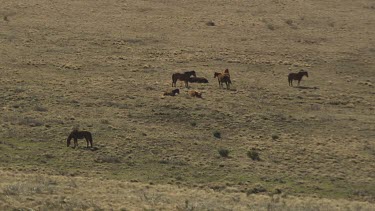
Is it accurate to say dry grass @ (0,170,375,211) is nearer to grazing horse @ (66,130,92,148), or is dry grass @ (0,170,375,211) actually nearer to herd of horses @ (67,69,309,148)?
grazing horse @ (66,130,92,148)

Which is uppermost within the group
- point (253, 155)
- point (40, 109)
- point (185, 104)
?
point (185, 104)

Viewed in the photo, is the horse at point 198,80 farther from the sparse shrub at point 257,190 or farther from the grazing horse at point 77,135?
the sparse shrub at point 257,190

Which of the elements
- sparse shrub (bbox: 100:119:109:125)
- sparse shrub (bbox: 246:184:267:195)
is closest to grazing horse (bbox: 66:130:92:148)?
sparse shrub (bbox: 100:119:109:125)

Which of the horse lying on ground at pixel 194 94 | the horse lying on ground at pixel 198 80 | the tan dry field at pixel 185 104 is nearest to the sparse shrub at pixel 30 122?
the tan dry field at pixel 185 104

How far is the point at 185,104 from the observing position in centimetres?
4066

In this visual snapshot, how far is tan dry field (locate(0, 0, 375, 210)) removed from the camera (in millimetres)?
30266

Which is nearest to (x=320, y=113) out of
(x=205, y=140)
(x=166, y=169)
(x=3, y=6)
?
(x=205, y=140)

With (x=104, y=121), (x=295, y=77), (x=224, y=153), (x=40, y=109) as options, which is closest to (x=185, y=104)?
(x=104, y=121)

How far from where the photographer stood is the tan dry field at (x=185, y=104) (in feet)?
99.3

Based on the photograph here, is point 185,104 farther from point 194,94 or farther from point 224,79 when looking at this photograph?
point 224,79

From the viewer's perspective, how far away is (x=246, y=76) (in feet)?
166

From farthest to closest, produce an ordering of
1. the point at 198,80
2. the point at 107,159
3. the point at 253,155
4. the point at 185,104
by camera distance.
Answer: the point at 198,80 < the point at 185,104 < the point at 253,155 < the point at 107,159

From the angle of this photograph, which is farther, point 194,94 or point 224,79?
point 224,79

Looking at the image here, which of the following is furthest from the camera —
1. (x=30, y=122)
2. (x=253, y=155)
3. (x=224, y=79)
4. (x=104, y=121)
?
(x=224, y=79)
